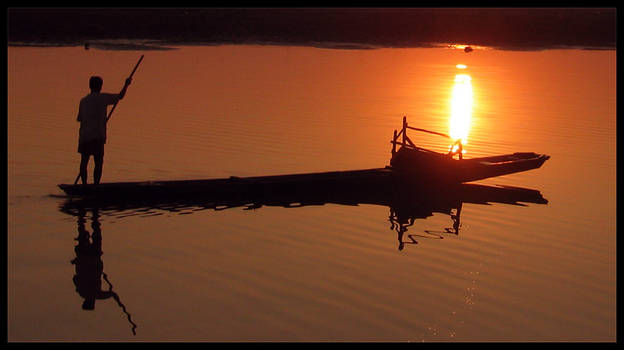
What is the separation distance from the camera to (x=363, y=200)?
15.0 metres

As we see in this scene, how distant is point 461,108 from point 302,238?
14.4 metres

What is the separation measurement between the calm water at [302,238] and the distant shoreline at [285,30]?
2005 centimetres

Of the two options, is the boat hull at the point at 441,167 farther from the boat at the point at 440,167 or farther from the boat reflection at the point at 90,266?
the boat reflection at the point at 90,266

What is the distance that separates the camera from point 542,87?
102 ft

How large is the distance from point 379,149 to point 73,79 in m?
12.7

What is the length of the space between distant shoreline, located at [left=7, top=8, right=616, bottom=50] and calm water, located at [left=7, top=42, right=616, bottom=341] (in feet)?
65.8

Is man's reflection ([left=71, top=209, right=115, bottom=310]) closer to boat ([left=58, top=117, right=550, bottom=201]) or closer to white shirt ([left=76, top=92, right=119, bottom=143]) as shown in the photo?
boat ([left=58, top=117, right=550, bottom=201])

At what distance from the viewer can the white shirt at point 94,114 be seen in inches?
528

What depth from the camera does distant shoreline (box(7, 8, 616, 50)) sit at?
152 ft

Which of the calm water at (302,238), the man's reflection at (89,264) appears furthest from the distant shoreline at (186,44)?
the man's reflection at (89,264)

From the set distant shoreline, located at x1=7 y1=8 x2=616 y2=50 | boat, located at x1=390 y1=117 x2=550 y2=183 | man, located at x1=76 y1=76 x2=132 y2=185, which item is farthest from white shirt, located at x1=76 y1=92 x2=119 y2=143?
distant shoreline, located at x1=7 y1=8 x2=616 y2=50
